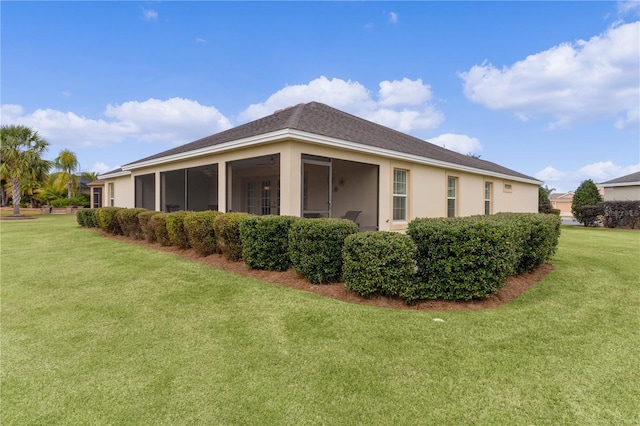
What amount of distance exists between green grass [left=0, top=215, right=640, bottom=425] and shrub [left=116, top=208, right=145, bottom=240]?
5381 millimetres

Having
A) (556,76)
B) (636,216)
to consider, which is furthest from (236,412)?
(636,216)

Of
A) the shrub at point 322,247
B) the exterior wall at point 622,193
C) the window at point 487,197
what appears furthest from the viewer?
the exterior wall at point 622,193

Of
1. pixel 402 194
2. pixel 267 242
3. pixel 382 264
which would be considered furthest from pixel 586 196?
pixel 267 242

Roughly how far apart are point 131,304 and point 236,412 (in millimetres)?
3314

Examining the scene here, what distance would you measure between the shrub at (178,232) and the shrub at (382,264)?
5.49 m

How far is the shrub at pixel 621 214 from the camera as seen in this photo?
1819cm

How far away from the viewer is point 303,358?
10.5 ft

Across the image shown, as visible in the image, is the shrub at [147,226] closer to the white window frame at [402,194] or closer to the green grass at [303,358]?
the green grass at [303,358]

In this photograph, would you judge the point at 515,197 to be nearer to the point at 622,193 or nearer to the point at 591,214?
the point at 591,214

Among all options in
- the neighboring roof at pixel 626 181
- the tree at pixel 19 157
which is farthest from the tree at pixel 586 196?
the tree at pixel 19 157

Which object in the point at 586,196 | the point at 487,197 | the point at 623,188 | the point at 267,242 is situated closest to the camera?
the point at 267,242

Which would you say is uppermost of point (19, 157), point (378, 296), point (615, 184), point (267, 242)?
point (19, 157)

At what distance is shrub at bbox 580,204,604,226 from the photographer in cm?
1945

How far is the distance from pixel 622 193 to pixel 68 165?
51.9m
